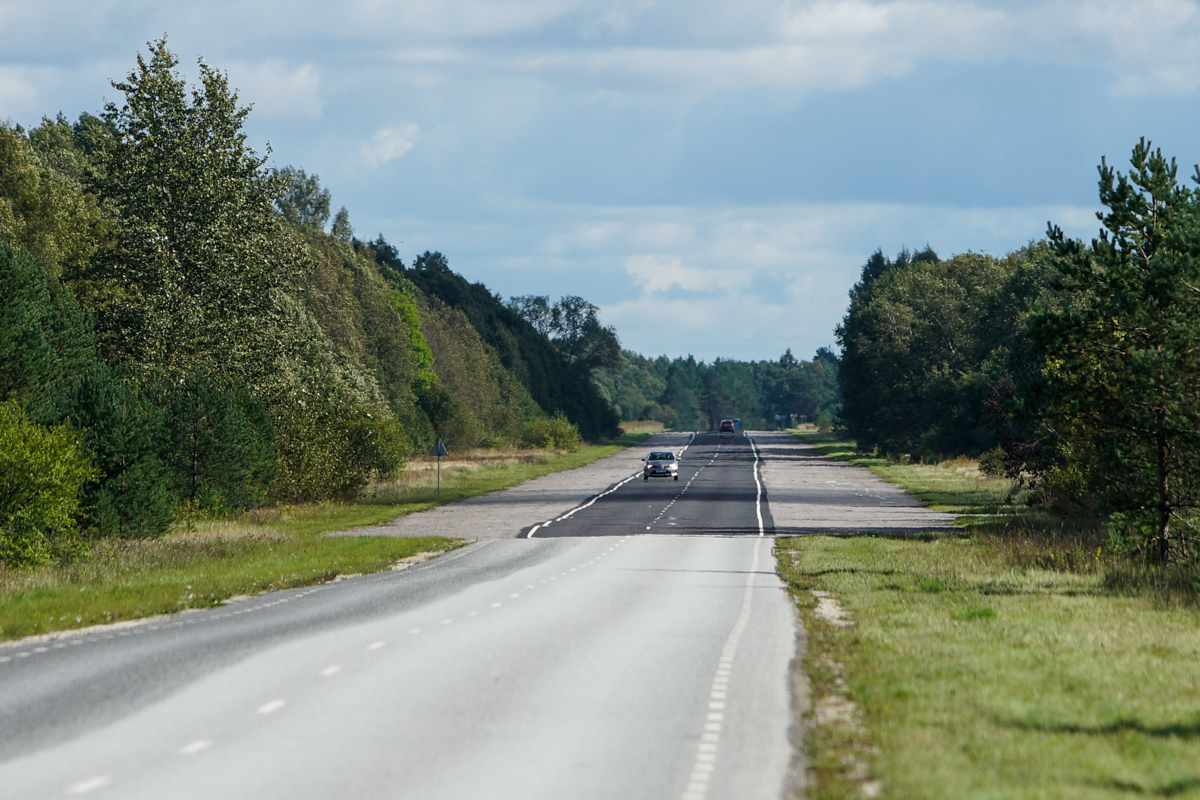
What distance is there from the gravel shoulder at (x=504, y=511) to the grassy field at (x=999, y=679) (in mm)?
13651

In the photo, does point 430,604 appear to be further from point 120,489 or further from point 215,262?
point 215,262

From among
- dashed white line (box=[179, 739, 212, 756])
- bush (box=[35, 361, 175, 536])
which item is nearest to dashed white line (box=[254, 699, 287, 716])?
dashed white line (box=[179, 739, 212, 756])

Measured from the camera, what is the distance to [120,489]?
1168 inches

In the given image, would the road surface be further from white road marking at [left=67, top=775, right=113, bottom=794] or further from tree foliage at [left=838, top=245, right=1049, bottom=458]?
tree foliage at [left=838, top=245, right=1049, bottom=458]

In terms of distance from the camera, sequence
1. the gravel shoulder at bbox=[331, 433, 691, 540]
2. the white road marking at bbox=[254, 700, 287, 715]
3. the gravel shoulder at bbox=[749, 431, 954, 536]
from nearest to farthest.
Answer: the white road marking at bbox=[254, 700, 287, 715], the gravel shoulder at bbox=[331, 433, 691, 540], the gravel shoulder at bbox=[749, 431, 954, 536]

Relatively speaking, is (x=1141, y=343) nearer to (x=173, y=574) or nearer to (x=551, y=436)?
(x=173, y=574)

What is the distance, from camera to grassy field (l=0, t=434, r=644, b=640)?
17594 mm

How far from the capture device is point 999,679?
11469mm

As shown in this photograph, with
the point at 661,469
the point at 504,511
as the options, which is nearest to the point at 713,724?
the point at 504,511

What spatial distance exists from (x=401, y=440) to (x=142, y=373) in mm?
18337

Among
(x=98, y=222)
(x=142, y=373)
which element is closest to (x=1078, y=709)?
(x=142, y=373)

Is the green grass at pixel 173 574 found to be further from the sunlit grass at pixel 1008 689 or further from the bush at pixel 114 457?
the sunlit grass at pixel 1008 689

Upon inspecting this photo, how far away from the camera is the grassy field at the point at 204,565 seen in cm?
1759

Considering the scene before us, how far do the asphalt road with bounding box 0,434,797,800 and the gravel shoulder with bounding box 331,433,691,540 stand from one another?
1430 cm
